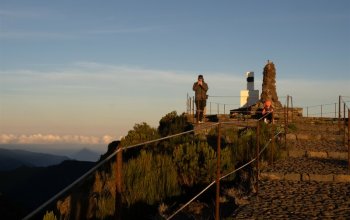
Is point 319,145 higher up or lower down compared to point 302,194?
higher up

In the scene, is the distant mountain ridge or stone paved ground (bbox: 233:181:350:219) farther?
the distant mountain ridge

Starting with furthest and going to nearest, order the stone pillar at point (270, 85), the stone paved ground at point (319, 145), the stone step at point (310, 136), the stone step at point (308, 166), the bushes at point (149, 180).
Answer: the stone pillar at point (270, 85), the stone step at point (310, 136), the stone paved ground at point (319, 145), the stone step at point (308, 166), the bushes at point (149, 180)

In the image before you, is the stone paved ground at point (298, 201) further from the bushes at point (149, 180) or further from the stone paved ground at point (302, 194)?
the bushes at point (149, 180)

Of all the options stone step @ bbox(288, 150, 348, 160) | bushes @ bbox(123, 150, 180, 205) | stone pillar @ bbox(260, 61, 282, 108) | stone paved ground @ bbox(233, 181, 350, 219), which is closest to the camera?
stone paved ground @ bbox(233, 181, 350, 219)

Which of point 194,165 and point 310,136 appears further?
point 310,136

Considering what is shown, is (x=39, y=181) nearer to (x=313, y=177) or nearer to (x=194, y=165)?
(x=194, y=165)

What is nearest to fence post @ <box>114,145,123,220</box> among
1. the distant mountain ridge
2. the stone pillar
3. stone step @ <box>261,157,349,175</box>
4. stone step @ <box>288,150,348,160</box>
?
stone step @ <box>261,157,349,175</box>

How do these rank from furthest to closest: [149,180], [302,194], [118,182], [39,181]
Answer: [39,181] → [149,180] → [302,194] → [118,182]

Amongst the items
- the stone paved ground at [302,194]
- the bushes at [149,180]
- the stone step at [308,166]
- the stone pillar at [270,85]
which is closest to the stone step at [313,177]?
the stone paved ground at [302,194]

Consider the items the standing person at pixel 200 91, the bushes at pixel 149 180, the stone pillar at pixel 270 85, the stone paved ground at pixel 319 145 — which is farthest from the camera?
the stone pillar at pixel 270 85

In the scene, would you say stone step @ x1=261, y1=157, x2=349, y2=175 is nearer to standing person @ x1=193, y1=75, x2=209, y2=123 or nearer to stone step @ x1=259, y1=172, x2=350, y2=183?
stone step @ x1=259, y1=172, x2=350, y2=183

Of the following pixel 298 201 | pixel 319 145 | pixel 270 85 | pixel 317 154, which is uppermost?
pixel 270 85

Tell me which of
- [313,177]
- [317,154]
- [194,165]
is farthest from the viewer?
[317,154]

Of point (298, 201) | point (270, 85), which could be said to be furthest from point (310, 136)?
point (270, 85)
